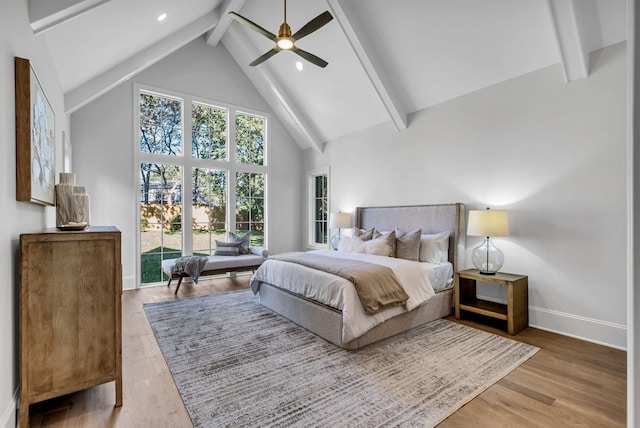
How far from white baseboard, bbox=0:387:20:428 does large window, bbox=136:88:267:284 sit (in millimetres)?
3632

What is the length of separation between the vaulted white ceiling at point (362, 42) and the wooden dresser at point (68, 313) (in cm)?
161

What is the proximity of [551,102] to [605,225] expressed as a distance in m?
1.37

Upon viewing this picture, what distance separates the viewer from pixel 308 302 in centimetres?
316

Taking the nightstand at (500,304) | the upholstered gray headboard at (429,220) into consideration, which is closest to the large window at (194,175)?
the upholstered gray headboard at (429,220)

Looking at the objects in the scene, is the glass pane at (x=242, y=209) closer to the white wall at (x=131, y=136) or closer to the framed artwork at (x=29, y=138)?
the white wall at (x=131, y=136)

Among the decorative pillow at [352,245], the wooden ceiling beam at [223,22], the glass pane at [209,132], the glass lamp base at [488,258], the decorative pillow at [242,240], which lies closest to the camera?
the glass lamp base at [488,258]

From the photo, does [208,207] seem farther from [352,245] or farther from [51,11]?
[51,11]

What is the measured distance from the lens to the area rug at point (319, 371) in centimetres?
188

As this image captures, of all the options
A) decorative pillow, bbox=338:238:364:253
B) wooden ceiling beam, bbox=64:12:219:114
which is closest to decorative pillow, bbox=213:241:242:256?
decorative pillow, bbox=338:238:364:253

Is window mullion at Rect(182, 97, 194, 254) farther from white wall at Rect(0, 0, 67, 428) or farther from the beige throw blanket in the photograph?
white wall at Rect(0, 0, 67, 428)

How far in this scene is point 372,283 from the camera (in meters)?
2.86

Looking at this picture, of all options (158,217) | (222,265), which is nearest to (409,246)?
(222,265)

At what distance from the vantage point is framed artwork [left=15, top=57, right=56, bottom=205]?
179 centimetres

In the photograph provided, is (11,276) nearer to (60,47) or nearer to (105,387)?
(105,387)
